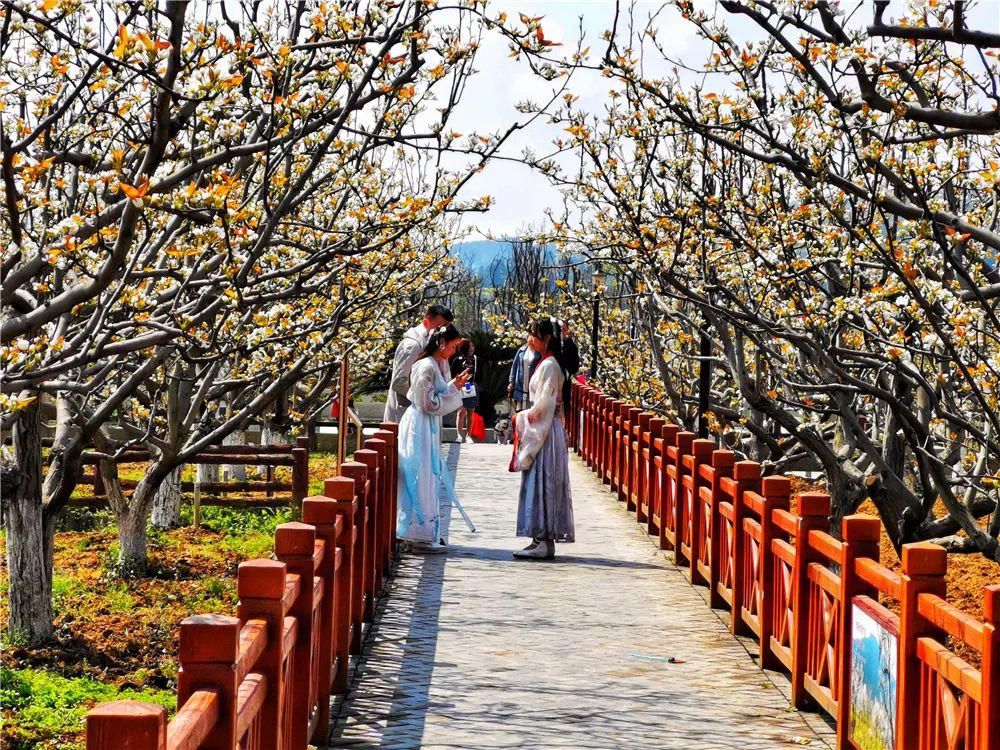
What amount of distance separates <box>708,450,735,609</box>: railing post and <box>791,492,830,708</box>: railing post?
277 cm

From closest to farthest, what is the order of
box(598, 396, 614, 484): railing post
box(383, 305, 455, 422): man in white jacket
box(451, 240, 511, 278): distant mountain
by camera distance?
box(383, 305, 455, 422): man in white jacket
box(598, 396, 614, 484): railing post
box(451, 240, 511, 278): distant mountain

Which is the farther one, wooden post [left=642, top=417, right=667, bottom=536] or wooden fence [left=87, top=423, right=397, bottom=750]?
wooden post [left=642, top=417, right=667, bottom=536]

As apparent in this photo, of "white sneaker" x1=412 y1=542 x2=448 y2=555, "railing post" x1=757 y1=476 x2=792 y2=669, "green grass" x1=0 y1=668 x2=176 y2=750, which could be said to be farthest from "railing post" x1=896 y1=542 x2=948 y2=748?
"white sneaker" x1=412 y1=542 x2=448 y2=555

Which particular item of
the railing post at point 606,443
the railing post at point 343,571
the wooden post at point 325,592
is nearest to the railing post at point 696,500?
the railing post at point 343,571

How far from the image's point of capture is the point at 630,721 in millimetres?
7484

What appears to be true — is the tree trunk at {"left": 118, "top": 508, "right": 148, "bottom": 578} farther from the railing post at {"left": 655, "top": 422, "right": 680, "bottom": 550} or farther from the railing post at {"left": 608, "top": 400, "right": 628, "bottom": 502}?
the railing post at {"left": 608, "top": 400, "right": 628, "bottom": 502}

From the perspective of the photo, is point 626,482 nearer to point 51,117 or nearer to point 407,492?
point 407,492

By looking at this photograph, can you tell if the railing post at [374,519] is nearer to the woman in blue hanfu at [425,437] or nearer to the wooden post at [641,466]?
the woman in blue hanfu at [425,437]

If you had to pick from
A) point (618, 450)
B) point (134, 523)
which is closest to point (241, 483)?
point (134, 523)

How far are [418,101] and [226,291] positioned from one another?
278 centimetres

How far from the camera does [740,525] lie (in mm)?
9648

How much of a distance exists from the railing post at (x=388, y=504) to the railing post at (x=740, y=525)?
2638mm

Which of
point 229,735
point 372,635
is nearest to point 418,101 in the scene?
point 372,635

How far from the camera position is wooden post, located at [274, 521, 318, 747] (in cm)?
605
